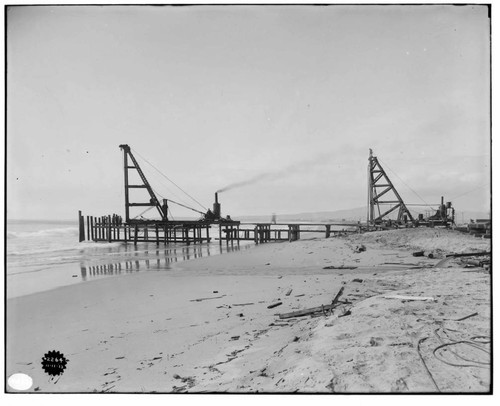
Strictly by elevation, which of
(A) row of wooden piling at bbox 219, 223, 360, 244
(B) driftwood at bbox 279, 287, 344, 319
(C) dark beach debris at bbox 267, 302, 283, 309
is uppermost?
(B) driftwood at bbox 279, 287, 344, 319

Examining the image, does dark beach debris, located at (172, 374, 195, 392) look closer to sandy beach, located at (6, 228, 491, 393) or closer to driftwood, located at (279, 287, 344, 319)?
sandy beach, located at (6, 228, 491, 393)

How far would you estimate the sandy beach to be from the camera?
3697 mm

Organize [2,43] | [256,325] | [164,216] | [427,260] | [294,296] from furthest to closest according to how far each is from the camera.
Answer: [164,216], [427,260], [294,296], [2,43], [256,325]

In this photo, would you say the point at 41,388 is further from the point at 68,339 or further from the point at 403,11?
the point at 403,11

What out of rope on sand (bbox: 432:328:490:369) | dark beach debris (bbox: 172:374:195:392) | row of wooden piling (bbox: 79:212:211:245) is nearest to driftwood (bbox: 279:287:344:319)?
rope on sand (bbox: 432:328:490:369)

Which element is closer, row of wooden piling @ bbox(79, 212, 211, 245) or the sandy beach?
the sandy beach

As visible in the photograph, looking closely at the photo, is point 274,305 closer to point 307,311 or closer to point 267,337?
point 307,311

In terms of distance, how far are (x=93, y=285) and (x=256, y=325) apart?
6868mm

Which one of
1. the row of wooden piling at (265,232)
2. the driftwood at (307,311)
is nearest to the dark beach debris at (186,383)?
the driftwood at (307,311)

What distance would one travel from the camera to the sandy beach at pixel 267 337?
146 inches

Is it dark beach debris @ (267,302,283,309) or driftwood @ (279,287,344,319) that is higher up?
driftwood @ (279,287,344,319)

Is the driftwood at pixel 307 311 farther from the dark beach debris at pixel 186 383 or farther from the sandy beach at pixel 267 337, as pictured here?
the dark beach debris at pixel 186 383

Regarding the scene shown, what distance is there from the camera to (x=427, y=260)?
1132 centimetres

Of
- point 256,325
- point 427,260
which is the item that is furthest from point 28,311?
point 427,260
